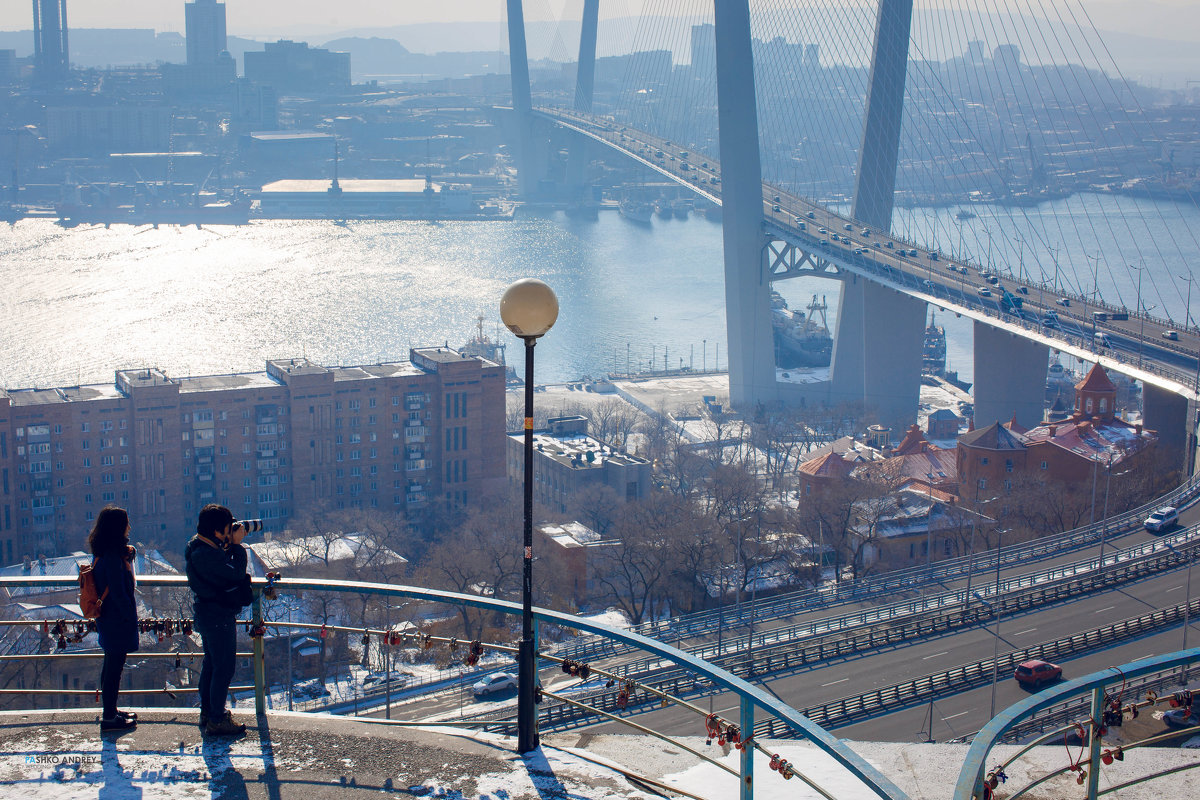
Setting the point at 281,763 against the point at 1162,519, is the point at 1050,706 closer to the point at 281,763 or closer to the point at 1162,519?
the point at 281,763

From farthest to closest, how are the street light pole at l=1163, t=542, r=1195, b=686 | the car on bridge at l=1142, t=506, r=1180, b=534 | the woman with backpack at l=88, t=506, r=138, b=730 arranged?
the car on bridge at l=1142, t=506, r=1180, b=534, the street light pole at l=1163, t=542, r=1195, b=686, the woman with backpack at l=88, t=506, r=138, b=730

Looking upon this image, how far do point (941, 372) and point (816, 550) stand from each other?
25.0 feet

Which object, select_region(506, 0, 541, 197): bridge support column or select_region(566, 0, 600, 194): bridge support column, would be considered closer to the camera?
select_region(566, 0, 600, 194): bridge support column

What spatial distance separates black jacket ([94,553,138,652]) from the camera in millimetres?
1384

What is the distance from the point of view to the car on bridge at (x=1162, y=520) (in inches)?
277

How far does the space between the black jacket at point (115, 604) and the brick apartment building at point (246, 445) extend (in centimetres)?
804

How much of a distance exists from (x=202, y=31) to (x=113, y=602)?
49459 millimetres

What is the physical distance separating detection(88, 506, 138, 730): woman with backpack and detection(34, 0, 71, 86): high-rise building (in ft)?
145

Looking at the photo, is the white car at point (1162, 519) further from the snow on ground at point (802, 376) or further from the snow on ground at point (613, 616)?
the snow on ground at point (802, 376)

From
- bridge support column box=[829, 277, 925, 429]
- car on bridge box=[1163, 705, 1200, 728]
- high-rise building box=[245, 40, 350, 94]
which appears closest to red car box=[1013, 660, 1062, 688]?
car on bridge box=[1163, 705, 1200, 728]

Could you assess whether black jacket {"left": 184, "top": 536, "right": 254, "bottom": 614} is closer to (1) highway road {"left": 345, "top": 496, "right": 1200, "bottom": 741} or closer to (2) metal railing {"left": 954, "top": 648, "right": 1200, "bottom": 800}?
(2) metal railing {"left": 954, "top": 648, "right": 1200, "bottom": 800}

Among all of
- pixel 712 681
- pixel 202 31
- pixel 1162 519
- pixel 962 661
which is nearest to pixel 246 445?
pixel 962 661

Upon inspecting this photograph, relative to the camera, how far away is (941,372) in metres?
15.1

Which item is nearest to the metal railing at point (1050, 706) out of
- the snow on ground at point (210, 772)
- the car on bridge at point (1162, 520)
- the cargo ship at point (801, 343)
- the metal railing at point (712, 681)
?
the metal railing at point (712, 681)
